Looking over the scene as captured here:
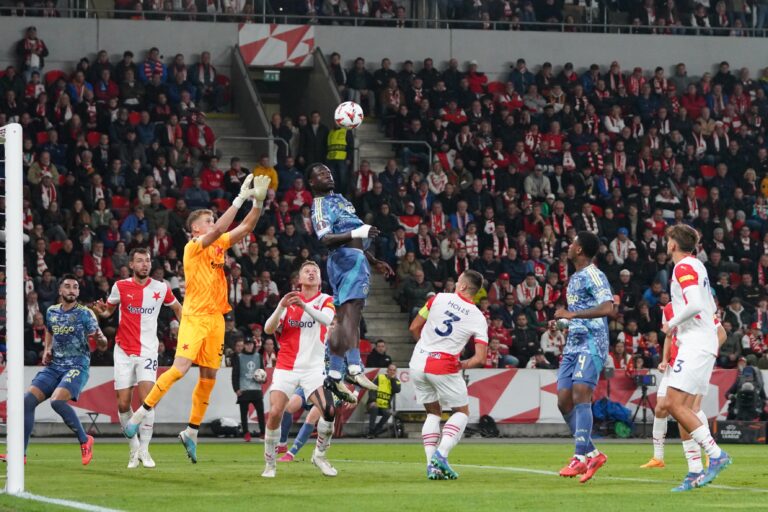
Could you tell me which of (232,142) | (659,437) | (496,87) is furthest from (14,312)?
(496,87)

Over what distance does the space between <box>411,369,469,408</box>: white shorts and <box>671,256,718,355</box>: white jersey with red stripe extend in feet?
8.32

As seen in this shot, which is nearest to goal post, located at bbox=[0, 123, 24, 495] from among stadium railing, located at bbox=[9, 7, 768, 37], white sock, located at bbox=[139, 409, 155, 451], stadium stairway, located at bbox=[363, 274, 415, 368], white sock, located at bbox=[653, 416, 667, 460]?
white sock, located at bbox=[139, 409, 155, 451]

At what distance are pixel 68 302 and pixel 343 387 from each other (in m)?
3.92

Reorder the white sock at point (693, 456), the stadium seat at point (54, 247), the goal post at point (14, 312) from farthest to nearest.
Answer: the stadium seat at point (54, 247) < the white sock at point (693, 456) < the goal post at point (14, 312)

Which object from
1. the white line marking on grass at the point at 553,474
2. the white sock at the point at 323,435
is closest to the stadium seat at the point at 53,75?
the white line marking on grass at the point at 553,474

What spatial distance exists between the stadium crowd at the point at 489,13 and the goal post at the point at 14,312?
23.0 meters

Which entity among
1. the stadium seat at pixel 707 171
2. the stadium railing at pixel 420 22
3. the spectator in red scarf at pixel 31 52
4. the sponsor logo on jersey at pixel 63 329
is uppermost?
the stadium railing at pixel 420 22

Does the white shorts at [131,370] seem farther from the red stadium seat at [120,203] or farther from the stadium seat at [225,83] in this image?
the stadium seat at [225,83]

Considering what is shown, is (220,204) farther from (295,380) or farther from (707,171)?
(295,380)

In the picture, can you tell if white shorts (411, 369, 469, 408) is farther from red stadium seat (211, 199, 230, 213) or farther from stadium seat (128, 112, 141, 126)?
stadium seat (128, 112, 141, 126)

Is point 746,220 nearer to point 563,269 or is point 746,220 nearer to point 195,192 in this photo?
point 563,269

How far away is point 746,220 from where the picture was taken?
34656 mm

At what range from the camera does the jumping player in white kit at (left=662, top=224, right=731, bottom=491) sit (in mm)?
12438

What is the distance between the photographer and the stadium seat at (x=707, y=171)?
35.8 metres
